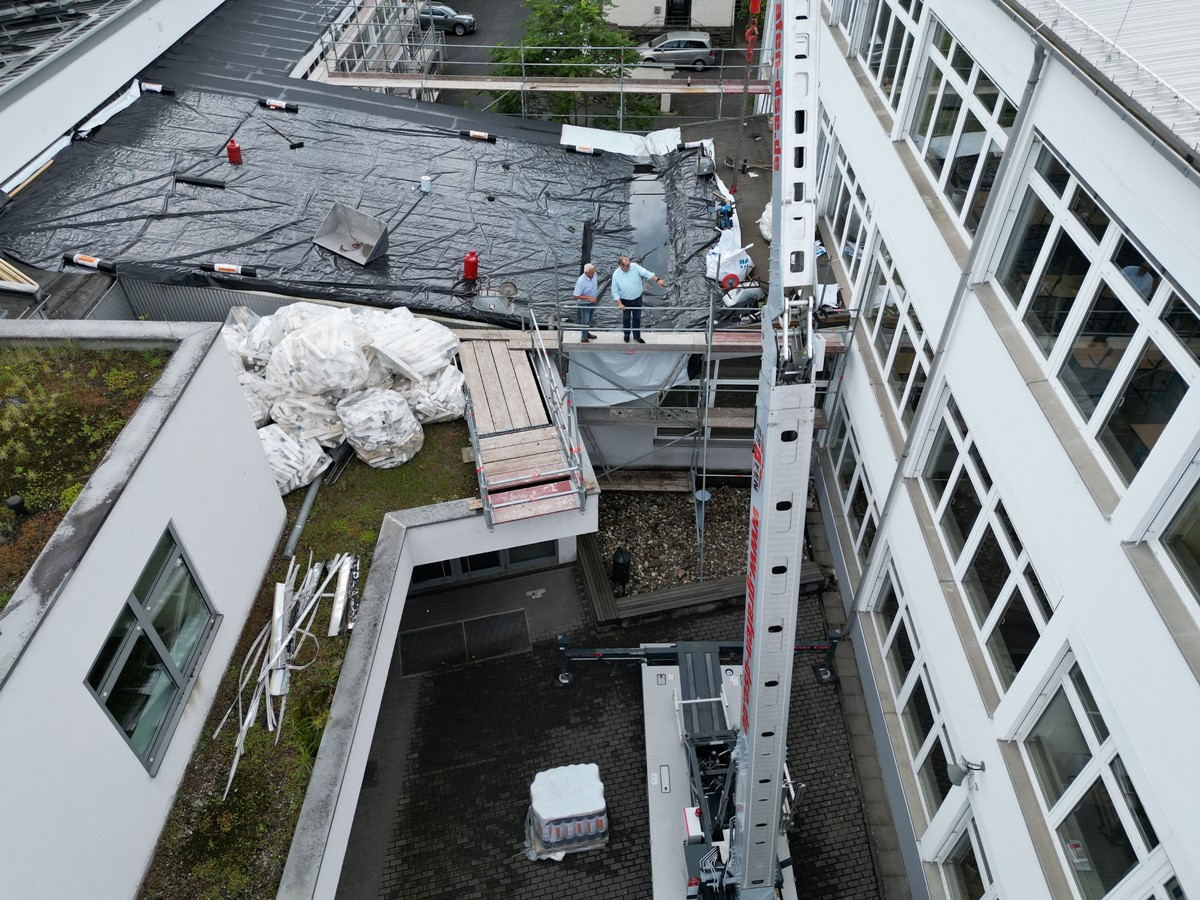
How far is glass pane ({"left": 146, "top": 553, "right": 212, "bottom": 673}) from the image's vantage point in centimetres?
771

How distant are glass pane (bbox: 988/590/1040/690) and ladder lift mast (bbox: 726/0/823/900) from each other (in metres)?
2.31

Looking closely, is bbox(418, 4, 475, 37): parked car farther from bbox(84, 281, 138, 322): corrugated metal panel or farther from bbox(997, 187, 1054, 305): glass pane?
bbox(997, 187, 1054, 305): glass pane

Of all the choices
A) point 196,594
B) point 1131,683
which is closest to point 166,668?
point 196,594

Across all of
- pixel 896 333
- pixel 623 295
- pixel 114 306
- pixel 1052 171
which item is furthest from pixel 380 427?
pixel 1052 171

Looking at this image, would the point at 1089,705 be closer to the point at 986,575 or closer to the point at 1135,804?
the point at 1135,804

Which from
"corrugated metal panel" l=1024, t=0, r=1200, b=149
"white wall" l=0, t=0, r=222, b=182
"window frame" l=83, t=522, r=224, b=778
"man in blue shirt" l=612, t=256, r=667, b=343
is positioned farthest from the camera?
"white wall" l=0, t=0, r=222, b=182

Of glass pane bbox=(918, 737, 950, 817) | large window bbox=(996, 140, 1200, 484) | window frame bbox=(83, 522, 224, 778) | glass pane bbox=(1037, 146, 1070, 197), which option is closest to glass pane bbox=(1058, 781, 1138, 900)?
large window bbox=(996, 140, 1200, 484)

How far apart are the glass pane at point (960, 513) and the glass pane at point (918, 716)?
1.85 m

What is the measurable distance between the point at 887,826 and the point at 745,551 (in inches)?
195

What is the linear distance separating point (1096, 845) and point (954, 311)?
16.4 feet

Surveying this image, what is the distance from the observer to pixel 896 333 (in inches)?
427

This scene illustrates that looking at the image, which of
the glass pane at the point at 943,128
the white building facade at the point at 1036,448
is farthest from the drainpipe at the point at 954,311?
the glass pane at the point at 943,128

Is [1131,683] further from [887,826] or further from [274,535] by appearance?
[274,535]

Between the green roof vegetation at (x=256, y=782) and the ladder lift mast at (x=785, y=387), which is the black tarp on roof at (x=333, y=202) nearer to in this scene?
the green roof vegetation at (x=256, y=782)
